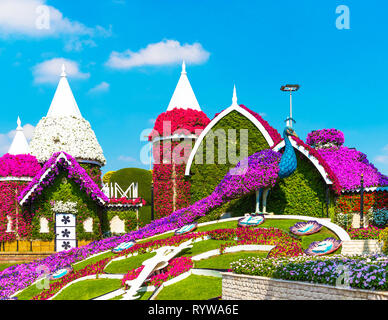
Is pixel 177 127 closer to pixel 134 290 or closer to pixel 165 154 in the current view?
pixel 165 154

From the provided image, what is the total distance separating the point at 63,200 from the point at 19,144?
21.8 feet

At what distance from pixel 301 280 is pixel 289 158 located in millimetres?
10916

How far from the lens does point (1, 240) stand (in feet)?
91.1

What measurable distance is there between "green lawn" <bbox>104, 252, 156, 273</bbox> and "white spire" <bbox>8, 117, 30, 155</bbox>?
16.3m

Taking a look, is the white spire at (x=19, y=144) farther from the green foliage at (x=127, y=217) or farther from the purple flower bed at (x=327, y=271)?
the purple flower bed at (x=327, y=271)

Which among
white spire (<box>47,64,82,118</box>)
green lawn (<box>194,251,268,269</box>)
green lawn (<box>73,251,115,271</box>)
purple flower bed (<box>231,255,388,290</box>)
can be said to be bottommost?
green lawn (<box>73,251,115,271</box>)

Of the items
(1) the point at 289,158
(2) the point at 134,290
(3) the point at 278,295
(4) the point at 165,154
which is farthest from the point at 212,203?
(3) the point at 278,295

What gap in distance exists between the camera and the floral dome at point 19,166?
2819 cm

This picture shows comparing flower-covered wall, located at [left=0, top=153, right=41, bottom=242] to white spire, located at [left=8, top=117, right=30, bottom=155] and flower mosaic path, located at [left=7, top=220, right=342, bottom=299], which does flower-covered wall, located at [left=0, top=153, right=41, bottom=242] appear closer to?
white spire, located at [left=8, top=117, right=30, bottom=155]

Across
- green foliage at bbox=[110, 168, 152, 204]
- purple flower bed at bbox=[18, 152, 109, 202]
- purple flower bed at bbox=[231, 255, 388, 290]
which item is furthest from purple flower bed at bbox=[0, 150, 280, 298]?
green foliage at bbox=[110, 168, 152, 204]

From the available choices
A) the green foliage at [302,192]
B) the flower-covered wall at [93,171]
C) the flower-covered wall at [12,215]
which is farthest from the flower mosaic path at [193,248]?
the flower-covered wall at [93,171]

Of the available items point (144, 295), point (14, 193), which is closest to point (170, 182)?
point (14, 193)

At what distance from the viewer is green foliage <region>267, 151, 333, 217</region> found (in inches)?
872
